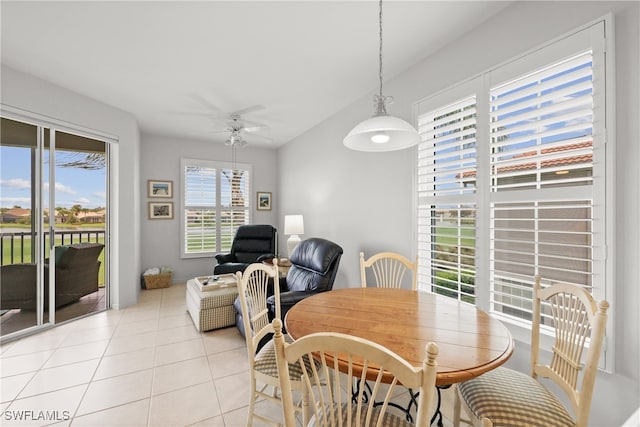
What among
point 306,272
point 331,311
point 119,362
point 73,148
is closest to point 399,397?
point 331,311

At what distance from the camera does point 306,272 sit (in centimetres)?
300

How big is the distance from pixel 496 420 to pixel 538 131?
1.71 metres

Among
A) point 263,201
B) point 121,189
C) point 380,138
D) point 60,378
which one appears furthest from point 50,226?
point 380,138

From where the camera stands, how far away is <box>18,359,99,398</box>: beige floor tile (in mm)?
2066

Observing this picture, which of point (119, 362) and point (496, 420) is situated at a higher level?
point (496, 420)

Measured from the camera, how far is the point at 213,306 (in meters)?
3.09

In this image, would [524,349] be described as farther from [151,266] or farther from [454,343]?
[151,266]

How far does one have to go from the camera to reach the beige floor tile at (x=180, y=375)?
2.12 m

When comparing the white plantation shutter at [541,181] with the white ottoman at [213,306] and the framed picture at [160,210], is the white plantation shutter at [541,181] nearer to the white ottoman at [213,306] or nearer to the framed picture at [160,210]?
the white ottoman at [213,306]

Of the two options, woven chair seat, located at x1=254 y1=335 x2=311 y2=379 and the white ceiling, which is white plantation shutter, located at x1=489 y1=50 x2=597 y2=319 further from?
woven chair seat, located at x1=254 y1=335 x2=311 y2=379

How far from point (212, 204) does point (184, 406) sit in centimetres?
414

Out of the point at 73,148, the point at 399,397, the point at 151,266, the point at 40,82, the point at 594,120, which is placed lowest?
the point at 399,397

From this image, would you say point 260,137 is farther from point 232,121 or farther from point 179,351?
point 179,351

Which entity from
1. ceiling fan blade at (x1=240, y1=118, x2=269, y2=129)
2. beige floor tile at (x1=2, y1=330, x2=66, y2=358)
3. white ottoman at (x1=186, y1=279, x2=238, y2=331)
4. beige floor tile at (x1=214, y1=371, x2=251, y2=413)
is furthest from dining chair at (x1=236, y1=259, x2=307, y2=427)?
ceiling fan blade at (x1=240, y1=118, x2=269, y2=129)
